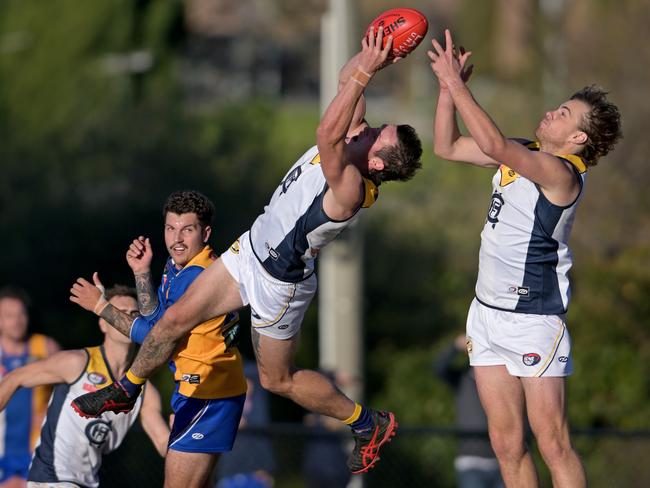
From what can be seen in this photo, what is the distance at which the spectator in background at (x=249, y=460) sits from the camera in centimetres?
996

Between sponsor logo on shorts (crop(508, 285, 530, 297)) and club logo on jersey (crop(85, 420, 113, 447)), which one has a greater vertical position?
sponsor logo on shorts (crop(508, 285, 530, 297))

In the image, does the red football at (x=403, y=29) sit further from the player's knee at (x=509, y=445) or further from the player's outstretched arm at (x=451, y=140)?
the player's knee at (x=509, y=445)

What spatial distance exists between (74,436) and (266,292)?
5.97ft

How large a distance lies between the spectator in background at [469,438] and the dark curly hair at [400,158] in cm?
372

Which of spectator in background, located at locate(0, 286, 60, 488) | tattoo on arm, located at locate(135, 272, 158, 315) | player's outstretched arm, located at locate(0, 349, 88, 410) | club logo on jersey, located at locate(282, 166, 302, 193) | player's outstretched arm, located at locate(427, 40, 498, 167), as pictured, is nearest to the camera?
club logo on jersey, located at locate(282, 166, 302, 193)

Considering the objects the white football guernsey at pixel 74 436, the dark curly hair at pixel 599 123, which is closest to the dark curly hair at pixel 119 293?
the white football guernsey at pixel 74 436

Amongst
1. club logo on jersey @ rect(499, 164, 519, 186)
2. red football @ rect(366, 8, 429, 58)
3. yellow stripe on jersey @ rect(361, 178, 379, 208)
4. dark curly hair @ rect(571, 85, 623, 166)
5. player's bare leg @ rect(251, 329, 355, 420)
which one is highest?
red football @ rect(366, 8, 429, 58)

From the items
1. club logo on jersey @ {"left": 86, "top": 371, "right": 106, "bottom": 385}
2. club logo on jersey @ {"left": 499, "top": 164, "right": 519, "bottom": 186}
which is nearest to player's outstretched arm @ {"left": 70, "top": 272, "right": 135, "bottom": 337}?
club logo on jersey @ {"left": 86, "top": 371, "right": 106, "bottom": 385}

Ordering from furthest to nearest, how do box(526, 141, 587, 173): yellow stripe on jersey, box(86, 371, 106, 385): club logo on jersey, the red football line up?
1. box(86, 371, 106, 385): club logo on jersey
2. box(526, 141, 587, 173): yellow stripe on jersey
3. the red football

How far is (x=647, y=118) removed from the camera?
14.6 meters

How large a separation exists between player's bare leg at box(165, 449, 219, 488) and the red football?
2.53m

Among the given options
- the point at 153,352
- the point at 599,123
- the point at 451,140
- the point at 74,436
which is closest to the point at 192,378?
the point at 153,352

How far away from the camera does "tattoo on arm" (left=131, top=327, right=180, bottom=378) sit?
6383mm

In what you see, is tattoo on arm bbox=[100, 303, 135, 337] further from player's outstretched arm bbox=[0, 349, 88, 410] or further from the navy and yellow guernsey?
player's outstretched arm bbox=[0, 349, 88, 410]
